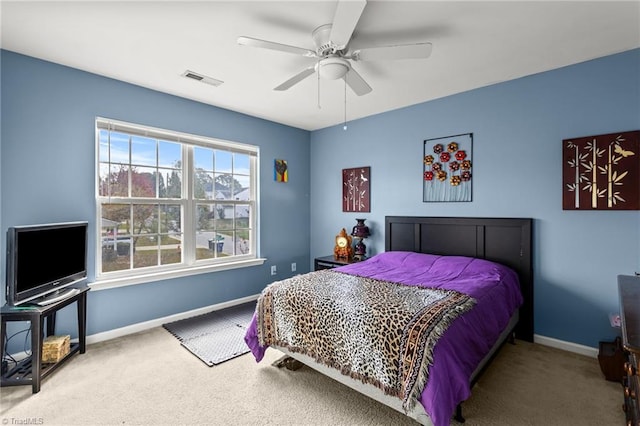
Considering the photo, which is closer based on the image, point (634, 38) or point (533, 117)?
point (634, 38)

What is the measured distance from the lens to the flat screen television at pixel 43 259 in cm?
205

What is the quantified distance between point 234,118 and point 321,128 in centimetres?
139

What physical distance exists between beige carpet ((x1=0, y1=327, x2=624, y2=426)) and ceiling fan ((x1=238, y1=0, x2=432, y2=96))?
2232 millimetres

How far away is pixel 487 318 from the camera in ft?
6.84

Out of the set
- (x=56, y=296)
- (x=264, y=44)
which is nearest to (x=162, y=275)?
(x=56, y=296)

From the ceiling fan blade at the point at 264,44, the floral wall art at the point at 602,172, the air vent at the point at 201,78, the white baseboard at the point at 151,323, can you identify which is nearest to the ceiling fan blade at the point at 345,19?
the ceiling fan blade at the point at 264,44

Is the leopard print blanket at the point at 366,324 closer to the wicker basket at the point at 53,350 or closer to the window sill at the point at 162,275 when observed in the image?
the window sill at the point at 162,275

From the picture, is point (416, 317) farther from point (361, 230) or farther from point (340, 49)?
point (361, 230)

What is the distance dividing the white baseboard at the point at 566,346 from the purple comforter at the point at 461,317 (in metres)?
0.46

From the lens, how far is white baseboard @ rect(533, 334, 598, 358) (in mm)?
2605

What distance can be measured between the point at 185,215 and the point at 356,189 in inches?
87.5

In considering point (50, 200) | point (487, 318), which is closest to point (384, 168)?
point (487, 318)

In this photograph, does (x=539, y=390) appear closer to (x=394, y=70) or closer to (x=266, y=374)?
(x=266, y=374)

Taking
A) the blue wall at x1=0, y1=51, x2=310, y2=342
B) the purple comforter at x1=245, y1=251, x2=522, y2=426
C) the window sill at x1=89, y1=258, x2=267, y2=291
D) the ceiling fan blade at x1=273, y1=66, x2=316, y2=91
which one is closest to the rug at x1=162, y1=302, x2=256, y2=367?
the blue wall at x1=0, y1=51, x2=310, y2=342
